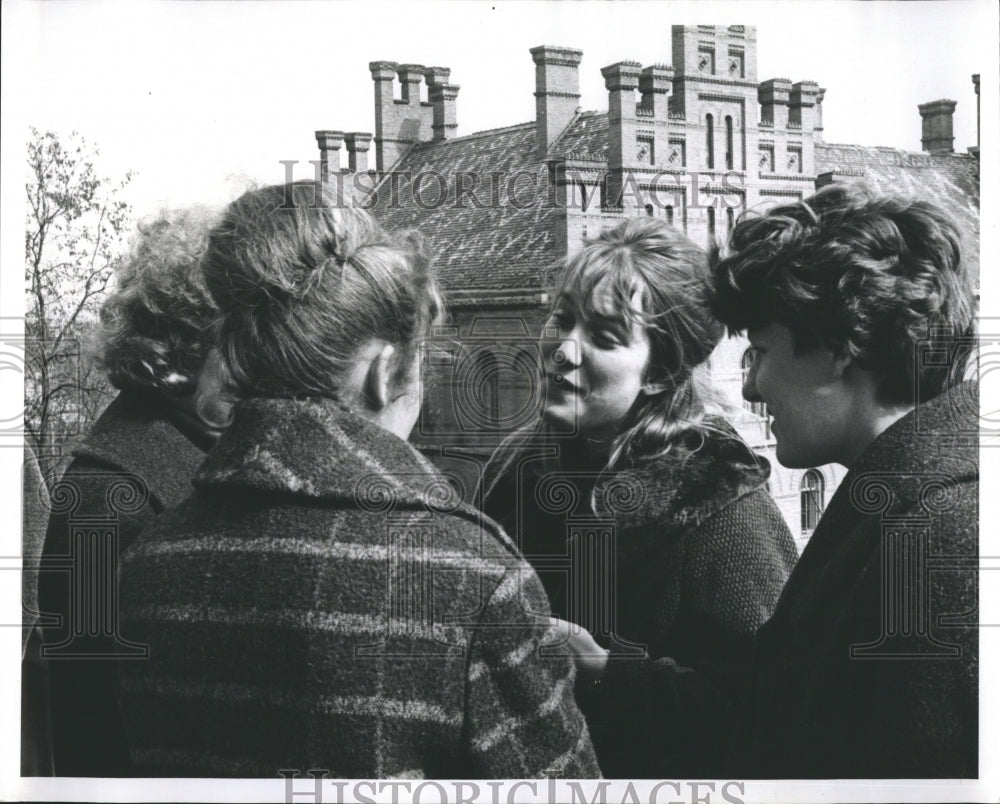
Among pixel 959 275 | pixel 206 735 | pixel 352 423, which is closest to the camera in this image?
pixel 352 423

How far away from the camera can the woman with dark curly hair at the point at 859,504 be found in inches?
168

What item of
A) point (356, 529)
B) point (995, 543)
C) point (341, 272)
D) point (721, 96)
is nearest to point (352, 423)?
point (356, 529)

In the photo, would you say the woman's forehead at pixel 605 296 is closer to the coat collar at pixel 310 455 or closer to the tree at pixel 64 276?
the coat collar at pixel 310 455

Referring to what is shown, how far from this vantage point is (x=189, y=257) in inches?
173

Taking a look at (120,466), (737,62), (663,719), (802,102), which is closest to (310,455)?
(120,466)

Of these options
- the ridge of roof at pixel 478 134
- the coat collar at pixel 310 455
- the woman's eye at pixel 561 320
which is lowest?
the coat collar at pixel 310 455

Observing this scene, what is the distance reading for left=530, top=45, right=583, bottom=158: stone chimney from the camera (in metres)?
4.57

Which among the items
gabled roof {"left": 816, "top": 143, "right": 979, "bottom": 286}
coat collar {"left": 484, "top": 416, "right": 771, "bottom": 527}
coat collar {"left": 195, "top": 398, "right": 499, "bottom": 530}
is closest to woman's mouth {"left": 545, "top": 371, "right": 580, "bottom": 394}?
coat collar {"left": 484, "top": 416, "right": 771, "bottom": 527}

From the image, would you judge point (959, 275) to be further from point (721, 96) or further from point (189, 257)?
point (189, 257)

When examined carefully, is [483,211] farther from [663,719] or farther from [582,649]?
[663,719]

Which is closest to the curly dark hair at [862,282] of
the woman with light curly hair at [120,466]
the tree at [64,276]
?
the woman with light curly hair at [120,466]

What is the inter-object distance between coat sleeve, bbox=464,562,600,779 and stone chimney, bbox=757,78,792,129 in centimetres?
181

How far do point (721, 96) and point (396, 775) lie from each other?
2538mm

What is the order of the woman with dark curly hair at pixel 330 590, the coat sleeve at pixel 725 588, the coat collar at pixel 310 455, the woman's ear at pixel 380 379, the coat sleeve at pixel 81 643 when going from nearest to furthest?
the coat collar at pixel 310 455 < the woman with dark curly hair at pixel 330 590 < the woman's ear at pixel 380 379 < the coat sleeve at pixel 725 588 < the coat sleeve at pixel 81 643
